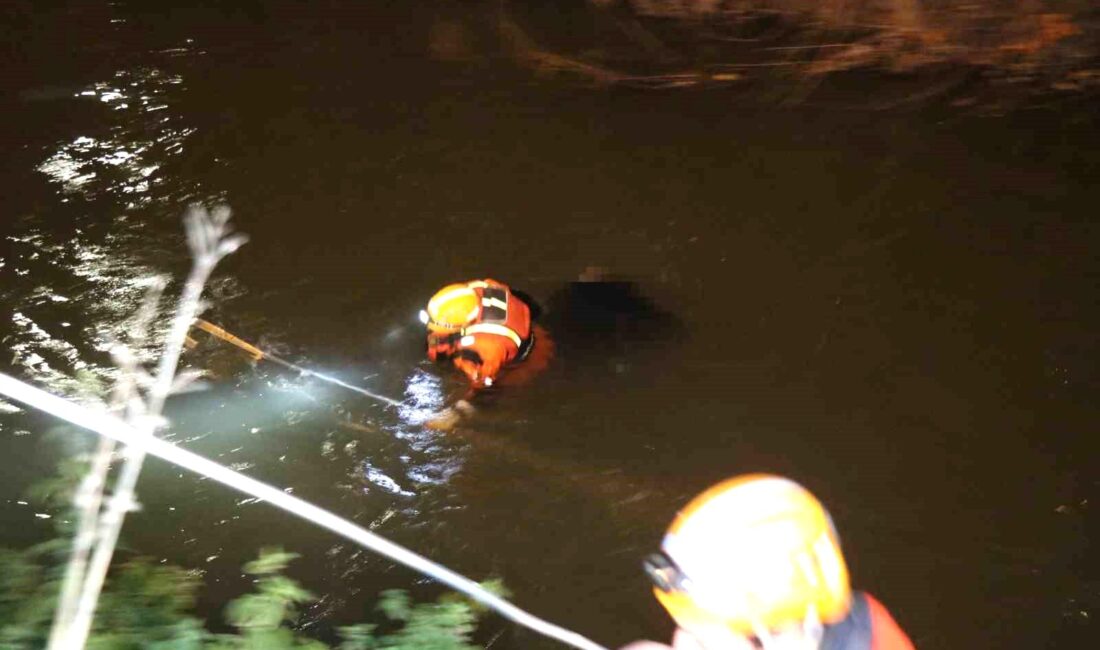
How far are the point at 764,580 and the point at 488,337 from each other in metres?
2.88

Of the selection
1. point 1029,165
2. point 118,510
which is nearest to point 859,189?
point 1029,165

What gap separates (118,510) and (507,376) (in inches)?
124

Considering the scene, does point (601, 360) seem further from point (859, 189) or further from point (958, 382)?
point (859, 189)

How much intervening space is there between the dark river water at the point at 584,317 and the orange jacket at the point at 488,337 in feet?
1.65

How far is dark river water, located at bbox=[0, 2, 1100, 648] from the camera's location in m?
4.19

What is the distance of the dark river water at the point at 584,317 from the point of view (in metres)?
4.19

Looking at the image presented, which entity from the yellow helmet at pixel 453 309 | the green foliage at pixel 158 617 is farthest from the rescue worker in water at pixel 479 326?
the green foliage at pixel 158 617

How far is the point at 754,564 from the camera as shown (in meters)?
1.75

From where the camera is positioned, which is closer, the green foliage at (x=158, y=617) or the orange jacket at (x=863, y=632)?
the orange jacket at (x=863, y=632)

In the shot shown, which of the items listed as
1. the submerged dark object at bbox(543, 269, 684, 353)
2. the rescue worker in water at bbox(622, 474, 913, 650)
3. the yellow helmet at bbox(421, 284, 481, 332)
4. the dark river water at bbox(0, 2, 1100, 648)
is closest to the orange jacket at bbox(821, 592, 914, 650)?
the rescue worker in water at bbox(622, 474, 913, 650)

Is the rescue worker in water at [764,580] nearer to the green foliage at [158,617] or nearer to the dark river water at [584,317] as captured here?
the green foliage at [158,617]

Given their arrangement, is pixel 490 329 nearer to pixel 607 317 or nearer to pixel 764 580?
pixel 607 317

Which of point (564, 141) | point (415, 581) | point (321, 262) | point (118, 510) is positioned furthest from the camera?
A: point (564, 141)

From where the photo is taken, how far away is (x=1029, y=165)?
20.7 ft
